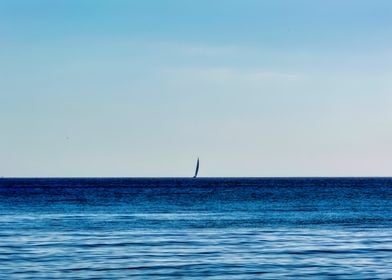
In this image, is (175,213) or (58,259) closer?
(58,259)

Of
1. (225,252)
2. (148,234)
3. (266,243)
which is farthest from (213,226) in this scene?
(225,252)

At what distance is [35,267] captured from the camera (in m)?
36.2

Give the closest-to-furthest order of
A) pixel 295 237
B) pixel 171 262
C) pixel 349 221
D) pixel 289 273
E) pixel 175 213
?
pixel 289 273 < pixel 171 262 < pixel 295 237 < pixel 349 221 < pixel 175 213

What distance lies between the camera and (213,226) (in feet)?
197

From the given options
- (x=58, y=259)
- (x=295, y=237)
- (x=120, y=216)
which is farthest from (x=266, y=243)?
(x=120, y=216)

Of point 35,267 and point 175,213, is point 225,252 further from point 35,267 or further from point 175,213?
point 175,213

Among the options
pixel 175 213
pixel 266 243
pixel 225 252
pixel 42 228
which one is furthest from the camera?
pixel 175 213

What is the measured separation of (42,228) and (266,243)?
18210 millimetres

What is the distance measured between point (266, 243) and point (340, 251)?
5498 mm

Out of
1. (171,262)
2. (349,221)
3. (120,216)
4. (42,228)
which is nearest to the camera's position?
(171,262)

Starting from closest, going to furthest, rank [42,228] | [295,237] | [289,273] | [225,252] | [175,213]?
[289,273] < [225,252] < [295,237] < [42,228] < [175,213]

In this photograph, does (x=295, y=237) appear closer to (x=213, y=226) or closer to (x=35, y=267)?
(x=213, y=226)

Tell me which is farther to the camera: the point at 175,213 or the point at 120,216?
the point at 175,213

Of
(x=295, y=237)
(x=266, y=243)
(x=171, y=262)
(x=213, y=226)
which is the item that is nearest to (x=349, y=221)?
(x=213, y=226)
